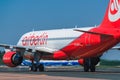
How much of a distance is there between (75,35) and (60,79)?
14.4m

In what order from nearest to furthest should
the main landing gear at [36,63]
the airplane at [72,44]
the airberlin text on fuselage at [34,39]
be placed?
the airplane at [72,44]
the main landing gear at [36,63]
the airberlin text on fuselage at [34,39]

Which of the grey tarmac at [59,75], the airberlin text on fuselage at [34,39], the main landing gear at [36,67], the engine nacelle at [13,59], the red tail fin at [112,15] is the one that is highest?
the red tail fin at [112,15]

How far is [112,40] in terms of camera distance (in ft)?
116

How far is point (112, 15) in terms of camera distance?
117ft

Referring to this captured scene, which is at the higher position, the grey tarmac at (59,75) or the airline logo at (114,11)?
the airline logo at (114,11)

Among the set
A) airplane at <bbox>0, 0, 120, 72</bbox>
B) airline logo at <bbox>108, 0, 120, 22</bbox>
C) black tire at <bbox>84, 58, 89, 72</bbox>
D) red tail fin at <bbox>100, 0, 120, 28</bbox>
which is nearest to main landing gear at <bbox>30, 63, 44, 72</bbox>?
airplane at <bbox>0, 0, 120, 72</bbox>

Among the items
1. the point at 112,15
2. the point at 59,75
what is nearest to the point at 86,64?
the point at 112,15

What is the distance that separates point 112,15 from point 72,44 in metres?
5.41

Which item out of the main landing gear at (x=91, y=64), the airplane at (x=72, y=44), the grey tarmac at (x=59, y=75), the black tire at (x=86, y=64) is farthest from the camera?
the black tire at (x=86, y=64)

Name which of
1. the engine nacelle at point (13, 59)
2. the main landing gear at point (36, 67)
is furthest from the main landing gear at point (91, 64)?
the engine nacelle at point (13, 59)

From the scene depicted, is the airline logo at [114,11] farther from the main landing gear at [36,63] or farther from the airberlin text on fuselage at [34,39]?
the airberlin text on fuselage at [34,39]

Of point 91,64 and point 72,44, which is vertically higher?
point 72,44

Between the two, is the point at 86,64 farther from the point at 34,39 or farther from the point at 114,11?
the point at 34,39

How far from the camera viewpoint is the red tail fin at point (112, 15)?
116 ft
